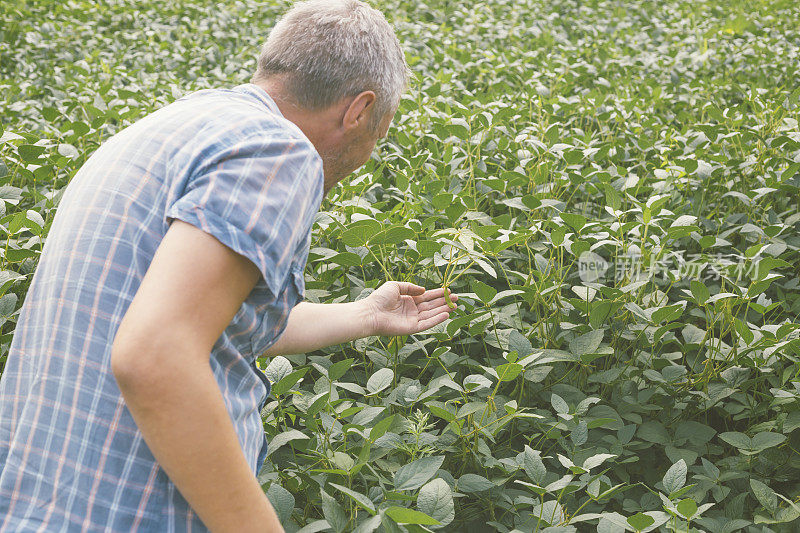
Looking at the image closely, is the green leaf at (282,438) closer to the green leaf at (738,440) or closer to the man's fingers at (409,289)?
the man's fingers at (409,289)

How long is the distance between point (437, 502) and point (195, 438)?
0.51 metres

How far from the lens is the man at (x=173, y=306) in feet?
2.83

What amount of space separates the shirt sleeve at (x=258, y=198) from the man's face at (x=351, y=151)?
0.86 feet

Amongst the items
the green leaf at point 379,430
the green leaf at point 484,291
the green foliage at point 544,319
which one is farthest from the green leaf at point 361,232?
Answer: the green leaf at point 379,430

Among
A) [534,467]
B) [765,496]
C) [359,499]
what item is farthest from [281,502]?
[765,496]

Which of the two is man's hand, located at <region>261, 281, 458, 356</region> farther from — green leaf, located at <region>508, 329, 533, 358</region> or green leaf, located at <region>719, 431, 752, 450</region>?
green leaf, located at <region>719, 431, 752, 450</region>

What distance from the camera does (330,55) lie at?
1.16 meters

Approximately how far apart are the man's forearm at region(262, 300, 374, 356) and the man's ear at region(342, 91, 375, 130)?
472 millimetres

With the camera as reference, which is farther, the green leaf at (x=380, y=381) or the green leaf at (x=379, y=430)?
the green leaf at (x=380, y=381)

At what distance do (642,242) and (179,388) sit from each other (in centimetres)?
144

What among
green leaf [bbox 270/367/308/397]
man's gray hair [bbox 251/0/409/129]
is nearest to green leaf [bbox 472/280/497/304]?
green leaf [bbox 270/367/308/397]

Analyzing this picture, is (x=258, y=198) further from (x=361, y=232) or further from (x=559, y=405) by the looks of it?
(x=559, y=405)

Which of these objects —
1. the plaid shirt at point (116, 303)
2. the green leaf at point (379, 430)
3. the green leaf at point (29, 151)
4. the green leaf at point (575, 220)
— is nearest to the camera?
the plaid shirt at point (116, 303)

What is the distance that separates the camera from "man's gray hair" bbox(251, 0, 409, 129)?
3.83 ft
